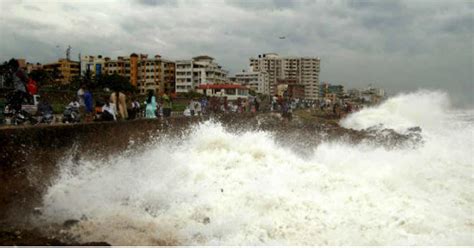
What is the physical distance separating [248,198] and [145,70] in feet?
255

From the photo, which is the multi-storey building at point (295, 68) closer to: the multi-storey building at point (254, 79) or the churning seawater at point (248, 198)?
the multi-storey building at point (254, 79)

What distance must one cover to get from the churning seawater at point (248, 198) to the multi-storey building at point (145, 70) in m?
72.0

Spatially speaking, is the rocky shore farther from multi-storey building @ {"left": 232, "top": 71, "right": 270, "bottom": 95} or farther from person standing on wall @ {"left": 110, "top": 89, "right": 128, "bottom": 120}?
multi-storey building @ {"left": 232, "top": 71, "right": 270, "bottom": 95}

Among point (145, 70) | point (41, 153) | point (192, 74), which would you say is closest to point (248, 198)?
point (41, 153)

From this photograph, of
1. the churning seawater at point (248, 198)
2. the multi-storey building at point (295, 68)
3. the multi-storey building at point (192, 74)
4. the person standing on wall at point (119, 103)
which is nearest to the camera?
the churning seawater at point (248, 198)

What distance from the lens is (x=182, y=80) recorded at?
83125 millimetres

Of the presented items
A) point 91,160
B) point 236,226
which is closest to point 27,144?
point 91,160

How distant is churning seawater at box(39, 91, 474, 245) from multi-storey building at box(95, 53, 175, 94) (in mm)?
72037

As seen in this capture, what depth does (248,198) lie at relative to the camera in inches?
363

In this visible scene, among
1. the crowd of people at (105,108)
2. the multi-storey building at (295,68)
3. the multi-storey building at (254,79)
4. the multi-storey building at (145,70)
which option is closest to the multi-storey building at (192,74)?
the multi-storey building at (145,70)

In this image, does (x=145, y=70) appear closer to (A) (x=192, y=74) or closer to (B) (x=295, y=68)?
(A) (x=192, y=74)

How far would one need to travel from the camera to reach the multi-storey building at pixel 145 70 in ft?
274

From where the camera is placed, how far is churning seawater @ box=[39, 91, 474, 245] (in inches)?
304

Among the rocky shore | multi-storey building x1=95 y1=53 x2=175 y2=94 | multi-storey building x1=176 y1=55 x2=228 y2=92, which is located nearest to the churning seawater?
the rocky shore
